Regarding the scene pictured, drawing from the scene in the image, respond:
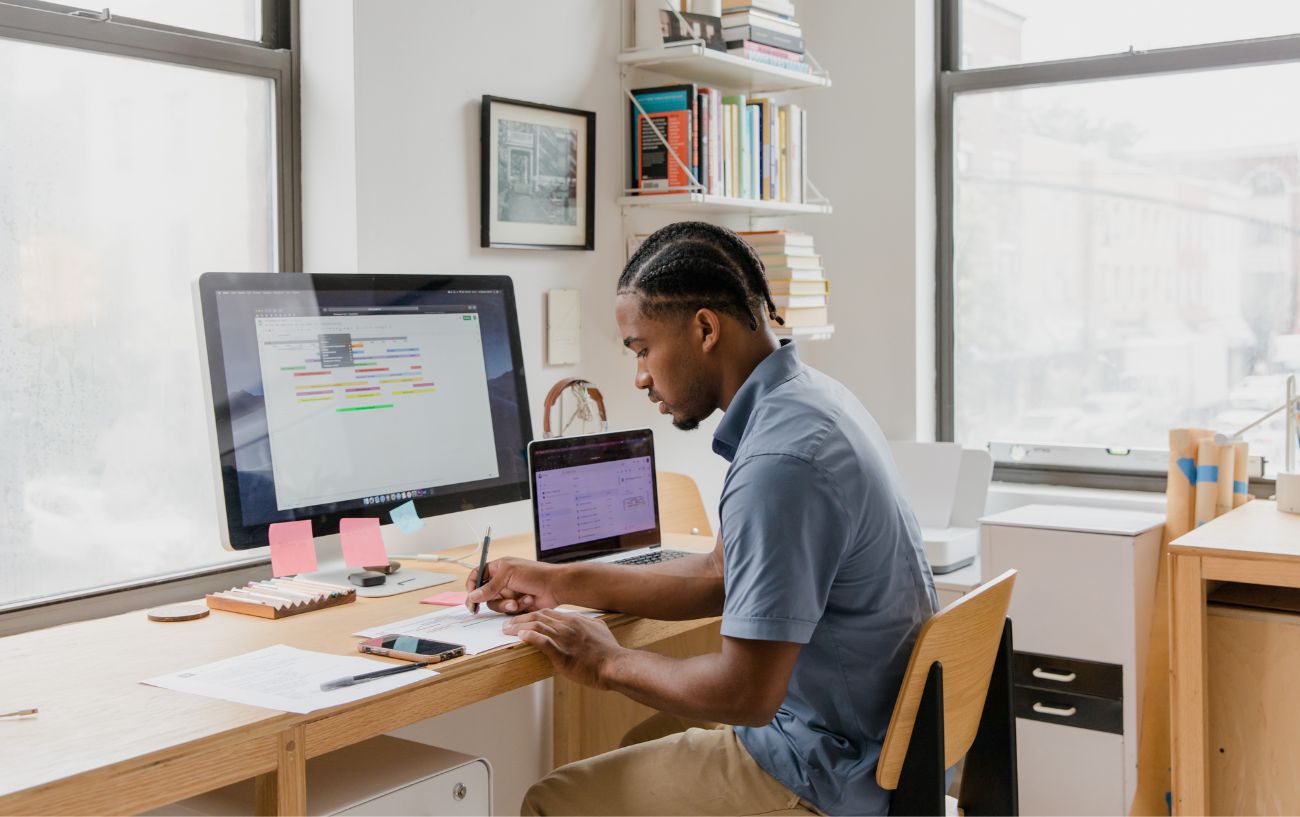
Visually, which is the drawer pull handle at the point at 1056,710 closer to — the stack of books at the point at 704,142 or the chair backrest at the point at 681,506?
the chair backrest at the point at 681,506

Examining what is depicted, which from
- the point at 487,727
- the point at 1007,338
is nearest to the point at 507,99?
the point at 487,727

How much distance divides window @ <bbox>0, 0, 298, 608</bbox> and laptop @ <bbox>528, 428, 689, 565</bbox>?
69cm

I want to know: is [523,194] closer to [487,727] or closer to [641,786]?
[487,727]

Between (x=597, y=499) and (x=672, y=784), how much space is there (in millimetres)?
581

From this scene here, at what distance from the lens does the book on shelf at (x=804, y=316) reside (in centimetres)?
317


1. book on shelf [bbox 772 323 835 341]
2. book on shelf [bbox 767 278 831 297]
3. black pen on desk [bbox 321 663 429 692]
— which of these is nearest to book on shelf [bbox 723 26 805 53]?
book on shelf [bbox 767 278 831 297]

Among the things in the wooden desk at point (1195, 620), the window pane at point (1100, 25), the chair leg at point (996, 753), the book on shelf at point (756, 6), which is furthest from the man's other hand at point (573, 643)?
the window pane at point (1100, 25)

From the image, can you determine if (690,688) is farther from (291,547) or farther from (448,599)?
(291,547)

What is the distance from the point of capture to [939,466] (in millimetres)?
3287

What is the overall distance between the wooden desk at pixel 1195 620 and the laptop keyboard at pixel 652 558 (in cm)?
96

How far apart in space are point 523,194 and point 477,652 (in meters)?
1.33

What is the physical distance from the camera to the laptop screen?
2109 millimetres

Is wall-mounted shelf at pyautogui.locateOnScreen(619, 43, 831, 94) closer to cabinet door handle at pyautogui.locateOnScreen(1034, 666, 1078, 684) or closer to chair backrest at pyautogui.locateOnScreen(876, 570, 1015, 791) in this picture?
cabinet door handle at pyautogui.locateOnScreen(1034, 666, 1078, 684)

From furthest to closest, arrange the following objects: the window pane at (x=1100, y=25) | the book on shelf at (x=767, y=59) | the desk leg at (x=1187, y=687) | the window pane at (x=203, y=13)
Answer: the window pane at (x=1100, y=25) < the book on shelf at (x=767, y=59) < the desk leg at (x=1187, y=687) < the window pane at (x=203, y=13)
